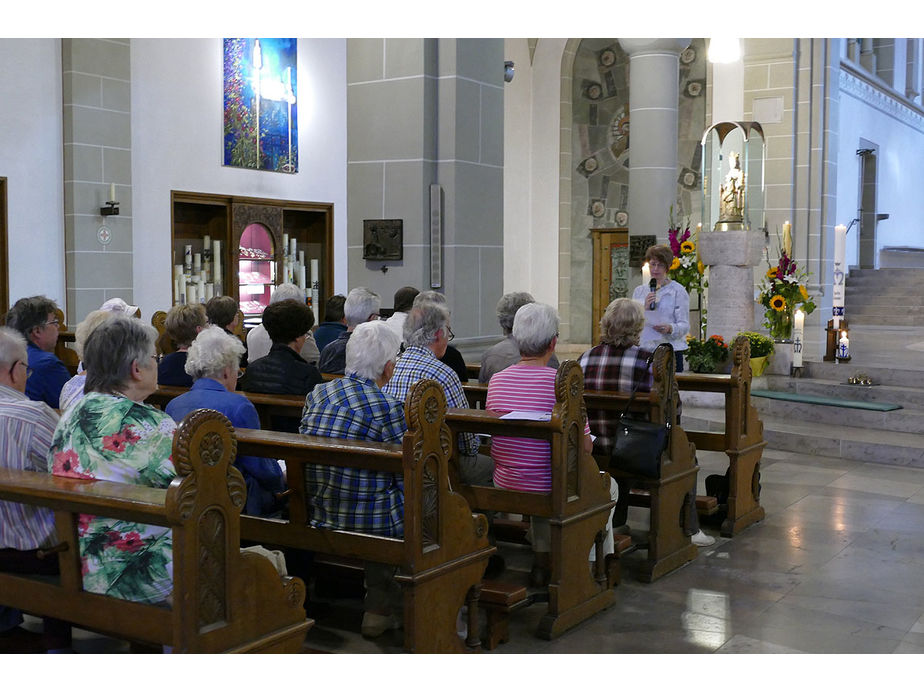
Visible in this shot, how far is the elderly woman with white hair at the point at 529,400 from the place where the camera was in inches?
153

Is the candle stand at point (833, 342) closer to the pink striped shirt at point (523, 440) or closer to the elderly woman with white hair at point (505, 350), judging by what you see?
the elderly woman with white hair at point (505, 350)

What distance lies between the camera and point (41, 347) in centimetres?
505

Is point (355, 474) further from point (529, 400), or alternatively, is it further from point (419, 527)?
point (529, 400)

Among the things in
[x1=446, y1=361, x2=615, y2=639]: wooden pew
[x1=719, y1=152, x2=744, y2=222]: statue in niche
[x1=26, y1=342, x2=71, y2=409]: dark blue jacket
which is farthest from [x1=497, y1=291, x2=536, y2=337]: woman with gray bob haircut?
[x1=719, y1=152, x2=744, y2=222]: statue in niche

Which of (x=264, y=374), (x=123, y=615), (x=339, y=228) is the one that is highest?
(x=339, y=228)

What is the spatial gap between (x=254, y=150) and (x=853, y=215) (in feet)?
36.3

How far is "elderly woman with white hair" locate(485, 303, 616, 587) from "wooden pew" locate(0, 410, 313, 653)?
1.31 metres

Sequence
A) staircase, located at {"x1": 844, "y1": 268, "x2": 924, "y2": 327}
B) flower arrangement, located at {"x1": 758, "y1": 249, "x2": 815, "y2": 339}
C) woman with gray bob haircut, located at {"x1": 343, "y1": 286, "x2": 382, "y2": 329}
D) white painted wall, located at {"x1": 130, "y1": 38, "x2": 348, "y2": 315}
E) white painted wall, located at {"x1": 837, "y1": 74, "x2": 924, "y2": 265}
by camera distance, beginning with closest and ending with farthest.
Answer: woman with gray bob haircut, located at {"x1": 343, "y1": 286, "x2": 382, "y2": 329} → flower arrangement, located at {"x1": 758, "y1": 249, "x2": 815, "y2": 339} → white painted wall, located at {"x1": 130, "y1": 38, "x2": 348, "y2": 315} → staircase, located at {"x1": 844, "y1": 268, "x2": 924, "y2": 327} → white painted wall, located at {"x1": 837, "y1": 74, "x2": 924, "y2": 265}

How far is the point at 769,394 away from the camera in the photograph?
8609 millimetres

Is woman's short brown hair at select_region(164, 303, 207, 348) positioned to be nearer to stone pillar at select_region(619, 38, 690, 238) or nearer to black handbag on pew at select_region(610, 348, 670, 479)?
black handbag on pew at select_region(610, 348, 670, 479)

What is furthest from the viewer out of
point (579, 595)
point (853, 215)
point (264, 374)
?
point (853, 215)

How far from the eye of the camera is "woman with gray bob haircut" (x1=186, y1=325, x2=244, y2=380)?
352cm
